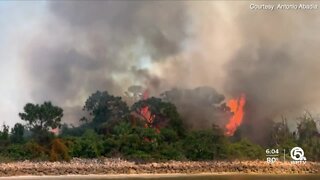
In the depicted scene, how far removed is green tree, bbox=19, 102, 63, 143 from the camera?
40719 millimetres

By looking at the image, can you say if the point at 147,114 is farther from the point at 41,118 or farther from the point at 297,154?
the point at 297,154

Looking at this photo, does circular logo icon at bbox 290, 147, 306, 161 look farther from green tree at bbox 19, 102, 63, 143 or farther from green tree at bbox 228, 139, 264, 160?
green tree at bbox 19, 102, 63, 143

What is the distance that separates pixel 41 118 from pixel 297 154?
17607 mm

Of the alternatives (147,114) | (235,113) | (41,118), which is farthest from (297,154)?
(41,118)

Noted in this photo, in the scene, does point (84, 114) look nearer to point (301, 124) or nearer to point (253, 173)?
point (253, 173)

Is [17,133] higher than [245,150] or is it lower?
higher

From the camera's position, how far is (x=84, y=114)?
1682 inches

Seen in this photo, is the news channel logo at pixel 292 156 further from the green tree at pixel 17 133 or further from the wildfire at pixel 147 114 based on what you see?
the green tree at pixel 17 133

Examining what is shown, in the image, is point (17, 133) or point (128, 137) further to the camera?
point (17, 133)

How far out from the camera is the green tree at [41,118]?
134 ft

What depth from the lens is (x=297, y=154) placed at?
42.8 metres

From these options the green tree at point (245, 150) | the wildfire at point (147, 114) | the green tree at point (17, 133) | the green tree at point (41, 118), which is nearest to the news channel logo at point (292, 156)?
the green tree at point (245, 150)

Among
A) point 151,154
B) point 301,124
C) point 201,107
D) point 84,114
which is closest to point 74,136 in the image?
point 84,114

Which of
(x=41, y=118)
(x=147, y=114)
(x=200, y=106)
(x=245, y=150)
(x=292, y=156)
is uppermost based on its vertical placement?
(x=200, y=106)
